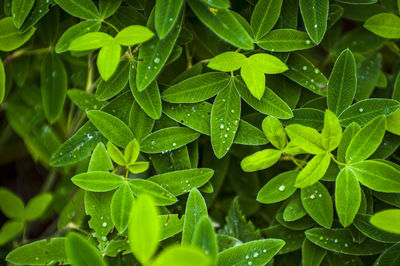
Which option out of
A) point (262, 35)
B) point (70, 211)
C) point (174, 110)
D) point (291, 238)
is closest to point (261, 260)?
point (291, 238)

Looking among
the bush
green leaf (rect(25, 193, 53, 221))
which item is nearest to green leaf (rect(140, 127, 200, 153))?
the bush

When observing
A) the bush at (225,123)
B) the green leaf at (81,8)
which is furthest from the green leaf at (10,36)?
the green leaf at (81,8)

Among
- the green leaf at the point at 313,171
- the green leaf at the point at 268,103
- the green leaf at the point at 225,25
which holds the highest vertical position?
the green leaf at the point at 225,25

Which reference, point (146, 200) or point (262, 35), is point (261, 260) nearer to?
point (146, 200)

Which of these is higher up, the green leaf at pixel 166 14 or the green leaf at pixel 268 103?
the green leaf at pixel 166 14

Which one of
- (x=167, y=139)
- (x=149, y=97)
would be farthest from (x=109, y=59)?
(x=167, y=139)

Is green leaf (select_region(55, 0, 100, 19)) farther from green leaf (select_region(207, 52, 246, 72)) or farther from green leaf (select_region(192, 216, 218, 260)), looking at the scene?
green leaf (select_region(192, 216, 218, 260))

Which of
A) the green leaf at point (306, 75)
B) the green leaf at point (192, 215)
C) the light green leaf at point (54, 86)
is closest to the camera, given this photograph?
the green leaf at point (192, 215)

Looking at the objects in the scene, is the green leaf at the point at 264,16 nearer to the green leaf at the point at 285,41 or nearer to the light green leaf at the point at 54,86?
the green leaf at the point at 285,41
